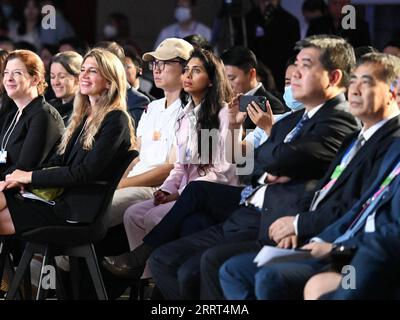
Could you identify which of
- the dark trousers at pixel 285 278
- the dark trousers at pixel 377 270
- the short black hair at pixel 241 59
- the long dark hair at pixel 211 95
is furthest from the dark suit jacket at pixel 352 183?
the short black hair at pixel 241 59

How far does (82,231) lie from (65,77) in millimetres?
1978

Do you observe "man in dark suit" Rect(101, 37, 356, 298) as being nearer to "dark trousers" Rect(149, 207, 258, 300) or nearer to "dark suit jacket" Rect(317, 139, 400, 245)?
"dark trousers" Rect(149, 207, 258, 300)

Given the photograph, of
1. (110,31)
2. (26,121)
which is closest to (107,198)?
(26,121)

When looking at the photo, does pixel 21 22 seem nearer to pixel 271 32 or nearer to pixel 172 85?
pixel 271 32

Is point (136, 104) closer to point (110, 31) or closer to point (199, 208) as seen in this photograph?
point (199, 208)

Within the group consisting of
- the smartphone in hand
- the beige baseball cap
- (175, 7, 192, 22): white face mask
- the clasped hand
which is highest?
the beige baseball cap

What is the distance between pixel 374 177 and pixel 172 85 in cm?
251

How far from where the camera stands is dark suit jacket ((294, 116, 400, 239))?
496 centimetres

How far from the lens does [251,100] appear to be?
19.8ft

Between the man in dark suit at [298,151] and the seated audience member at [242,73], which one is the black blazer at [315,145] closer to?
the man in dark suit at [298,151]

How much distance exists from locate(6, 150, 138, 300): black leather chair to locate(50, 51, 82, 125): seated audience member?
5.46ft

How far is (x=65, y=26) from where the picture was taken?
40.5 ft

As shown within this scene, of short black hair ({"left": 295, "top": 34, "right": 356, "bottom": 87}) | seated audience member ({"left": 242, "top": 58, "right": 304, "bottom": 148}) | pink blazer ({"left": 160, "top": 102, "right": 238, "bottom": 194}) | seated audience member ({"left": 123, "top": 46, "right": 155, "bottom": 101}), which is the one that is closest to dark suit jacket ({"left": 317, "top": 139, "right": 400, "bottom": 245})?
short black hair ({"left": 295, "top": 34, "right": 356, "bottom": 87})

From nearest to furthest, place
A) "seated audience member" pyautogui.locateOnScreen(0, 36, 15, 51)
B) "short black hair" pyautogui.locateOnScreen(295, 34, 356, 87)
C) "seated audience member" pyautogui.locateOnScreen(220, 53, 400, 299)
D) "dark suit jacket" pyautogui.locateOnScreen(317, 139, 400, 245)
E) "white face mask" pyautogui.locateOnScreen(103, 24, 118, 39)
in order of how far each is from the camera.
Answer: "dark suit jacket" pyautogui.locateOnScreen(317, 139, 400, 245) < "seated audience member" pyautogui.locateOnScreen(220, 53, 400, 299) < "short black hair" pyautogui.locateOnScreen(295, 34, 356, 87) < "seated audience member" pyautogui.locateOnScreen(0, 36, 15, 51) < "white face mask" pyautogui.locateOnScreen(103, 24, 118, 39)
